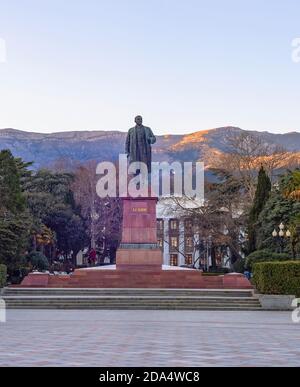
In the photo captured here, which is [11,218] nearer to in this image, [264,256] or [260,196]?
[264,256]

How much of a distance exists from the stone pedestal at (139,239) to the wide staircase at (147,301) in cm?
→ 571

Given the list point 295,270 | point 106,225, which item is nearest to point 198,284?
point 295,270

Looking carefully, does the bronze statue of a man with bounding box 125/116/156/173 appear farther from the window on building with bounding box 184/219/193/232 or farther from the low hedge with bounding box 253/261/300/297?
the window on building with bounding box 184/219/193/232

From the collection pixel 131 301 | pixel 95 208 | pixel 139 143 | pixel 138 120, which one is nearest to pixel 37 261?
pixel 95 208

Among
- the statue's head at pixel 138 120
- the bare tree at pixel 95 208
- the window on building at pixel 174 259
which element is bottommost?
the window on building at pixel 174 259

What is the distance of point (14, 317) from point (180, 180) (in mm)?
65180

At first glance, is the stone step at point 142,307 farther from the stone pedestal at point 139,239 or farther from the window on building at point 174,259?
the window on building at point 174,259

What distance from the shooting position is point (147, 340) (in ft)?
47.0

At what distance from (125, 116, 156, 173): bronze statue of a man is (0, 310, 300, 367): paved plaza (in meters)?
15.1

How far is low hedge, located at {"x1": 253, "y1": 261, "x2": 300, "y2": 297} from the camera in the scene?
2792 centimetres

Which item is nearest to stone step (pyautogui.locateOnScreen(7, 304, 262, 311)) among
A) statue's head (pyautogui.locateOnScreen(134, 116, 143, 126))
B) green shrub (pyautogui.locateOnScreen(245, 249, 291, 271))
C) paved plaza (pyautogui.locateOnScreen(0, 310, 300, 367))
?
paved plaza (pyautogui.locateOnScreen(0, 310, 300, 367))

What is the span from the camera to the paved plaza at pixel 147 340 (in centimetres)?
1062

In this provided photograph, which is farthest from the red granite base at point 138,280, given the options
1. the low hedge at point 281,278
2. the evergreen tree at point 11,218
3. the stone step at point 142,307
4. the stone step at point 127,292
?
the evergreen tree at point 11,218

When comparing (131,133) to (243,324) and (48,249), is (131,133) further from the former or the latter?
(48,249)
